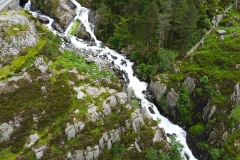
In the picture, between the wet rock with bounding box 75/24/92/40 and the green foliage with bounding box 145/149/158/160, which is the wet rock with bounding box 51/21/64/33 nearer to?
the wet rock with bounding box 75/24/92/40

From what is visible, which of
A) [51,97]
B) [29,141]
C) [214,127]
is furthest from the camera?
[214,127]

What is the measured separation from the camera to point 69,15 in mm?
73125

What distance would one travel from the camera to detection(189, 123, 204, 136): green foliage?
161 ft

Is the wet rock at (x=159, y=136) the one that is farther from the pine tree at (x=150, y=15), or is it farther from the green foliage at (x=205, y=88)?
the pine tree at (x=150, y=15)

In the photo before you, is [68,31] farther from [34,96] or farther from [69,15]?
[34,96]

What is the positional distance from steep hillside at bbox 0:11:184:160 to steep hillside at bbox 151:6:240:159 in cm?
691

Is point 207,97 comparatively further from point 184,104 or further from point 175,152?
point 175,152

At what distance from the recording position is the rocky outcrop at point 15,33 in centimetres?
5328

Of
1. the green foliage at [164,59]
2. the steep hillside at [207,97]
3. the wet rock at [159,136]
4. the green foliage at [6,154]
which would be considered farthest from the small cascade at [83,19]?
the green foliage at [6,154]

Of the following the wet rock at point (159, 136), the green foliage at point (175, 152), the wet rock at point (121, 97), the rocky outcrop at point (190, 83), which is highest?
the rocky outcrop at point (190, 83)

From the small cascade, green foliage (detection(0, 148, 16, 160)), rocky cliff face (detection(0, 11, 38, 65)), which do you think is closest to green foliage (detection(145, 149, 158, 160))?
green foliage (detection(0, 148, 16, 160))

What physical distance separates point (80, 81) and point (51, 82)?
556 cm

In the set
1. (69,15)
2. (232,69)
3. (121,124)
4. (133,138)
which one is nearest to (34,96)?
(121,124)

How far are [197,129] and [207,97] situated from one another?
6.93 metres
